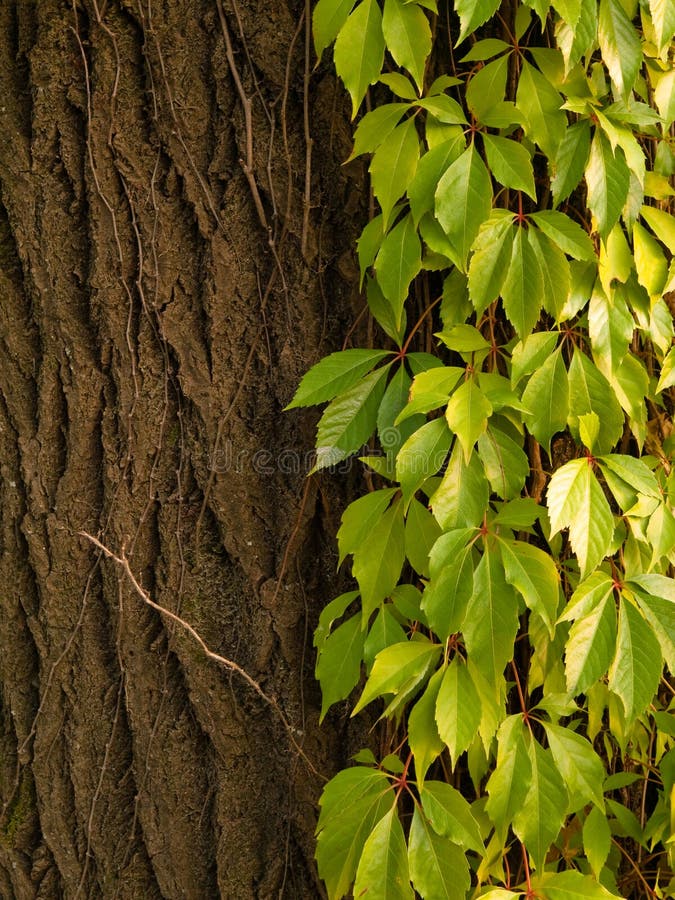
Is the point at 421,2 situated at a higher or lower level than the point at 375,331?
higher

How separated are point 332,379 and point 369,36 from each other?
43cm

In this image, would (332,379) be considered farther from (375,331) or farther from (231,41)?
(231,41)

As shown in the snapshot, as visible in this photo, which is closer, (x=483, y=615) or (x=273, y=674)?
(x=483, y=615)

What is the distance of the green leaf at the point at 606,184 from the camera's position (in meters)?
1.03

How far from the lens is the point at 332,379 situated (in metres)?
1.09

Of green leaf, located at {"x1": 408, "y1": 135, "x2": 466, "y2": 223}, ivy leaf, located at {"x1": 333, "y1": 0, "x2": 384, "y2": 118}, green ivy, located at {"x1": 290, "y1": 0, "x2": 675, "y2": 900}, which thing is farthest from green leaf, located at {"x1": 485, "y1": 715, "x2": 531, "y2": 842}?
ivy leaf, located at {"x1": 333, "y1": 0, "x2": 384, "y2": 118}

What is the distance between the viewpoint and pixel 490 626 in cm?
100

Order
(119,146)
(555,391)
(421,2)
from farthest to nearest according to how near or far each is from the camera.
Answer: (119,146) → (555,391) → (421,2)

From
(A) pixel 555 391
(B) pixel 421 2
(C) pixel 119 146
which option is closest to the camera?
(B) pixel 421 2

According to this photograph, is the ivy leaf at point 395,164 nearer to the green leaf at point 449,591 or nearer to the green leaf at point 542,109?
the green leaf at point 542,109

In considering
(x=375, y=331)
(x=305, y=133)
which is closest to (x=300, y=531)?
(x=375, y=331)

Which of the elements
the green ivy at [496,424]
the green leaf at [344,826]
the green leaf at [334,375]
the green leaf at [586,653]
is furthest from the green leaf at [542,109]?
the green leaf at [344,826]

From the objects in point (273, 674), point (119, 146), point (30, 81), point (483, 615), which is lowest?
point (273, 674)

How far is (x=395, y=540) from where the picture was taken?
3.59 feet
